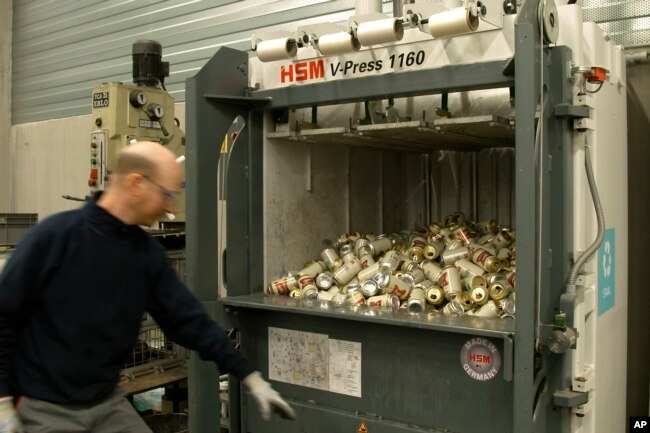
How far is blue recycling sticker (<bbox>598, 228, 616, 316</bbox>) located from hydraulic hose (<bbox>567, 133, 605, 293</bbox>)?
0.22 meters

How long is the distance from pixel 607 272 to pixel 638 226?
0.88 meters

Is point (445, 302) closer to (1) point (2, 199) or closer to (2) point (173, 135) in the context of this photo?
(2) point (173, 135)

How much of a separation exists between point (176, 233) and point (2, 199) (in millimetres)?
4564

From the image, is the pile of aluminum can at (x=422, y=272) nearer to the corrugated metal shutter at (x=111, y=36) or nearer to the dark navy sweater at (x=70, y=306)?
the dark navy sweater at (x=70, y=306)

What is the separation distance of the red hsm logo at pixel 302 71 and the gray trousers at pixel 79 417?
1.42m

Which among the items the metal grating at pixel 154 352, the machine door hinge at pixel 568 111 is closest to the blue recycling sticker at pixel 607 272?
the machine door hinge at pixel 568 111

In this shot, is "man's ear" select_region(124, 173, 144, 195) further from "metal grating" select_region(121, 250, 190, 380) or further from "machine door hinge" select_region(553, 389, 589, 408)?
"metal grating" select_region(121, 250, 190, 380)

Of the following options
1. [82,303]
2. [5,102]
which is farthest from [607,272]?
[5,102]

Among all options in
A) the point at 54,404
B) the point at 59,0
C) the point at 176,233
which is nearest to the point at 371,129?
the point at 54,404

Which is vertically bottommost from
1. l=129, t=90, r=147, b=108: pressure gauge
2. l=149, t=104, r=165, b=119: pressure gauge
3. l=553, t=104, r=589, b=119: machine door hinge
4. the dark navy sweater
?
the dark navy sweater

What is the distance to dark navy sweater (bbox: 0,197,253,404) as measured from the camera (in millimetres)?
1741

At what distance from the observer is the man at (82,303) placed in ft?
5.74

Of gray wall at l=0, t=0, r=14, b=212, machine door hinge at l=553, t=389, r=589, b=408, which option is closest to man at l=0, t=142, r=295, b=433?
machine door hinge at l=553, t=389, r=589, b=408

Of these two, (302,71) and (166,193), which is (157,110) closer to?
(302,71)
